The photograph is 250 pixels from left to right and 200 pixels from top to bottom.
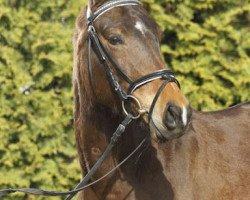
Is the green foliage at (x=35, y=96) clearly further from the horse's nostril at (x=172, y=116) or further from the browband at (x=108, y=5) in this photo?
the horse's nostril at (x=172, y=116)

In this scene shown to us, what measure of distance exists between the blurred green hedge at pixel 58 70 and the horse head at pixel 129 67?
98.2 inches

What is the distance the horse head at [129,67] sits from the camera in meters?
3.23

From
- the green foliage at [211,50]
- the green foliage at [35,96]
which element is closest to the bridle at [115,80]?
the green foliage at [35,96]

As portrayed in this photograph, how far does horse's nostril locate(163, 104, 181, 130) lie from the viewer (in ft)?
10.4

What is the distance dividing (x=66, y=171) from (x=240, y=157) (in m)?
2.76

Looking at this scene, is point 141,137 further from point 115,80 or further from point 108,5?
point 108,5

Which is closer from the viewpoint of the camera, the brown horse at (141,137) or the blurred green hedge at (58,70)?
the brown horse at (141,137)

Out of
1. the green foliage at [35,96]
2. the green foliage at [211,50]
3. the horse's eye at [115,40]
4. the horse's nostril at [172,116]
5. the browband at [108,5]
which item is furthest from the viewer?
the green foliage at [211,50]

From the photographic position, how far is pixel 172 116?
3.19 metres

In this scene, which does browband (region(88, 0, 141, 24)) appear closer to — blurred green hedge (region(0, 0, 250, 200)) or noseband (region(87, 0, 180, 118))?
noseband (region(87, 0, 180, 118))

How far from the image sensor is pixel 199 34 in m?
6.37

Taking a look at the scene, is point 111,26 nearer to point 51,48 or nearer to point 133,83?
point 133,83

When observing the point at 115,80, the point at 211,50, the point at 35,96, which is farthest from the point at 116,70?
the point at 211,50

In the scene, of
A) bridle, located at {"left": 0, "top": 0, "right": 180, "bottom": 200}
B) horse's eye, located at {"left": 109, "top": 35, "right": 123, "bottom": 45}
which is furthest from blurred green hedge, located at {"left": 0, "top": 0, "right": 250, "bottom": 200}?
horse's eye, located at {"left": 109, "top": 35, "right": 123, "bottom": 45}
